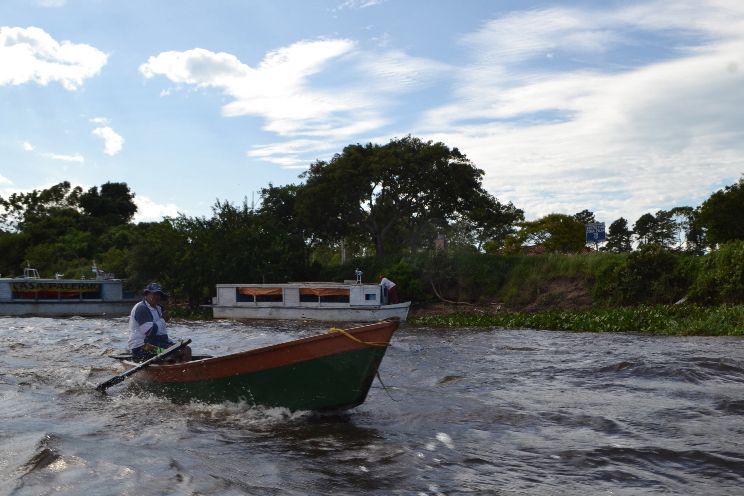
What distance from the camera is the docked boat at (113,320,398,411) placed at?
8898 mm

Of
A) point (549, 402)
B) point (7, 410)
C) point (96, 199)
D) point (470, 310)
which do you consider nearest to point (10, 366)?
point (7, 410)

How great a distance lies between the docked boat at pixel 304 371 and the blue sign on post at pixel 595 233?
27.9m

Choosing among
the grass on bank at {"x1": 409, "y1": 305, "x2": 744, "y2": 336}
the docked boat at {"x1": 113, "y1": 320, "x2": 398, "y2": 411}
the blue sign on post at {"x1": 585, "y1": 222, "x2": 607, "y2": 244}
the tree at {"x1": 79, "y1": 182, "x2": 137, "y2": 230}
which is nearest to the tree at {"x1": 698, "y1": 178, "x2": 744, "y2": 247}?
the blue sign on post at {"x1": 585, "y1": 222, "x2": 607, "y2": 244}

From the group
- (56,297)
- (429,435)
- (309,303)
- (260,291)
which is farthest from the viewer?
(56,297)

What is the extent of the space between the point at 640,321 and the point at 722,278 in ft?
20.6

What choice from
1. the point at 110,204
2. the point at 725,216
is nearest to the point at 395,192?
the point at 725,216

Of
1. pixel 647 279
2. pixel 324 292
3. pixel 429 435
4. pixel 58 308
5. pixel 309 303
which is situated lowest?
pixel 429 435

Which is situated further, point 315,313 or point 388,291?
point 315,313

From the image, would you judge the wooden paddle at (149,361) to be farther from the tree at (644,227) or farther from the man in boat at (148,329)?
the tree at (644,227)

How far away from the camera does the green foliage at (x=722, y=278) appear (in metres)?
24.9

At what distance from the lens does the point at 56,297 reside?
122 feet

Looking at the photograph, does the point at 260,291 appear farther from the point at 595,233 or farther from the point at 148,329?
the point at 148,329

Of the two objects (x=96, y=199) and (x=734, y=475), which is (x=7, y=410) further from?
(x=96, y=199)

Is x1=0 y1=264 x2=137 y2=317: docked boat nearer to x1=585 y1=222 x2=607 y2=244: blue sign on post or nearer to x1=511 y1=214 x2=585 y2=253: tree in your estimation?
x1=585 y1=222 x2=607 y2=244: blue sign on post
